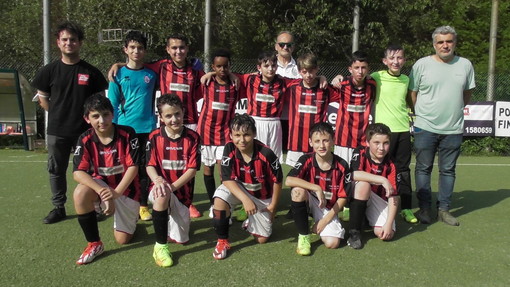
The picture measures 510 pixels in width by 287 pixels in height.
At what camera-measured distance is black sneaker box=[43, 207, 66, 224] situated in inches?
158

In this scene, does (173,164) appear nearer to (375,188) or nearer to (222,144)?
(222,144)

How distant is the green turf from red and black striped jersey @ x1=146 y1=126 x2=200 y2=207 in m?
0.59

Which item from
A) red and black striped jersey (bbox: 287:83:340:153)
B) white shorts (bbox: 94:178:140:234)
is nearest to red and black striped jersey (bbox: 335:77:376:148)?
red and black striped jersey (bbox: 287:83:340:153)

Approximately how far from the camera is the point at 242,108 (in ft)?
25.5

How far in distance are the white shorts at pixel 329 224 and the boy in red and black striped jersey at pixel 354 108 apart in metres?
0.87

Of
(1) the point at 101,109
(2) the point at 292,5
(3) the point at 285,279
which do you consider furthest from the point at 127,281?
(2) the point at 292,5

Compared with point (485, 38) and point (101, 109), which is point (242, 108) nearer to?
point (101, 109)

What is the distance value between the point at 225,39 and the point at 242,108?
8.80 meters

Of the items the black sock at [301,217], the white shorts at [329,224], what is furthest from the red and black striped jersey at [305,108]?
the black sock at [301,217]

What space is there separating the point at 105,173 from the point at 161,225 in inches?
25.6

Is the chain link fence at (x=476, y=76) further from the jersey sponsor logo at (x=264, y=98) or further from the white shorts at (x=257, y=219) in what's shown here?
the white shorts at (x=257, y=219)

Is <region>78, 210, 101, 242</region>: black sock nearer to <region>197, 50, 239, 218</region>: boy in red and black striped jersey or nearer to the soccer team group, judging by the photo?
the soccer team group

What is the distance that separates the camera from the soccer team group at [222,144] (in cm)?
341

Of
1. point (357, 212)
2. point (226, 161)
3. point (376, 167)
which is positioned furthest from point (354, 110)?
point (226, 161)
